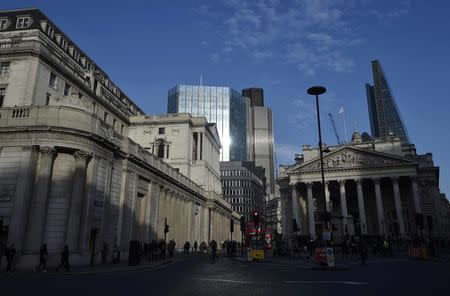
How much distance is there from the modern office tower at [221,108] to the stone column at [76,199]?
4510 inches

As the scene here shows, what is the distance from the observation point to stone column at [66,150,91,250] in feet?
75.7

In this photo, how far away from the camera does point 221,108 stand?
15688 centimetres

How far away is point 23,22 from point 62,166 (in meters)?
27.0

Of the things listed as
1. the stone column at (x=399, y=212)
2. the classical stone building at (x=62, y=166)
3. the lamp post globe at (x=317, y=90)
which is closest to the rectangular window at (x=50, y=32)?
the classical stone building at (x=62, y=166)

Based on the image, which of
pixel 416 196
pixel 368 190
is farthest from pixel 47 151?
pixel 368 190

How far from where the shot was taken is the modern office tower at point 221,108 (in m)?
142

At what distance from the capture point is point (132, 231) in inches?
1282

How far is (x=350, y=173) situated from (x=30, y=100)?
178 ft

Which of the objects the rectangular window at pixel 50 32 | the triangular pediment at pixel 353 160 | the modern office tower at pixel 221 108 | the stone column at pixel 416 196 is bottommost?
the stone column at pixel 416 196

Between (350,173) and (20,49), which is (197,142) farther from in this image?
(20,49)

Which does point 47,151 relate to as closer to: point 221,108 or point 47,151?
point 47,151

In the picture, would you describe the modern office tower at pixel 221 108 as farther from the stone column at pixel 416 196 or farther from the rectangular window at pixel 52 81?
the rectangular window at pixel 52 81

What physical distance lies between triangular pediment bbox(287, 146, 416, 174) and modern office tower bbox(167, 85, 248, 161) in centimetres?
7873

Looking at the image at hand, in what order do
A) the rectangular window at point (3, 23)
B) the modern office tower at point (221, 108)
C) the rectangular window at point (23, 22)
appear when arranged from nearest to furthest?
the rectangular window at point (23, 22), the rectangular window at point (3, 23), the modern office tower at point (221, 108)
